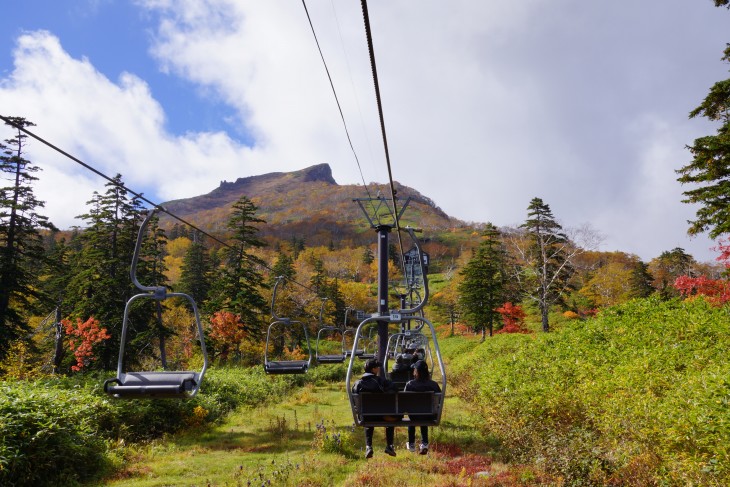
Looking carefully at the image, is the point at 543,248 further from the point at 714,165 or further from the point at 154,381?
the point at 154,381

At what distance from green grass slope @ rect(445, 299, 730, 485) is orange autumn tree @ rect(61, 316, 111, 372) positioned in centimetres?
2649

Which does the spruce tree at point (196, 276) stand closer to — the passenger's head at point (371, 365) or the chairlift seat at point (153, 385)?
the chairlift seat at point (153, 385)

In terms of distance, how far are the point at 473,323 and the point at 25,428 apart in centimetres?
4491

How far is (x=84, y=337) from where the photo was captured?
95.8 ft

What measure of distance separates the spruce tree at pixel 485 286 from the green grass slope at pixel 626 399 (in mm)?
36994

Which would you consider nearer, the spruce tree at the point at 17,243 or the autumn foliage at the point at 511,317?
the spruce tree at the point at 17,243

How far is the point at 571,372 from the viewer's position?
10625mm

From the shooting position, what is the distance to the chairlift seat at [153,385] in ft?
24.1

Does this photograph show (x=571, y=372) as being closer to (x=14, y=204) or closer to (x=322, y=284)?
(x=14, y=204)

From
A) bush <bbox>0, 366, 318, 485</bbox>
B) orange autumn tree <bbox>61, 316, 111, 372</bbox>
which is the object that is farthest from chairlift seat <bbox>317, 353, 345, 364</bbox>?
orange autumn tree <bbox>61, 316, 111, 372</bbox>

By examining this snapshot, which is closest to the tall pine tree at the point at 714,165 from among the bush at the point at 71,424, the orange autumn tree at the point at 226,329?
the bush at the point at 71,424

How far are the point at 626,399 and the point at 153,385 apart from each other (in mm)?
8325

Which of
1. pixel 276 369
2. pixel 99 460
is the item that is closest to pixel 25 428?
pixel 99 460

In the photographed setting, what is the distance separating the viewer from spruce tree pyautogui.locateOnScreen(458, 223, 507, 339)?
164 ft
